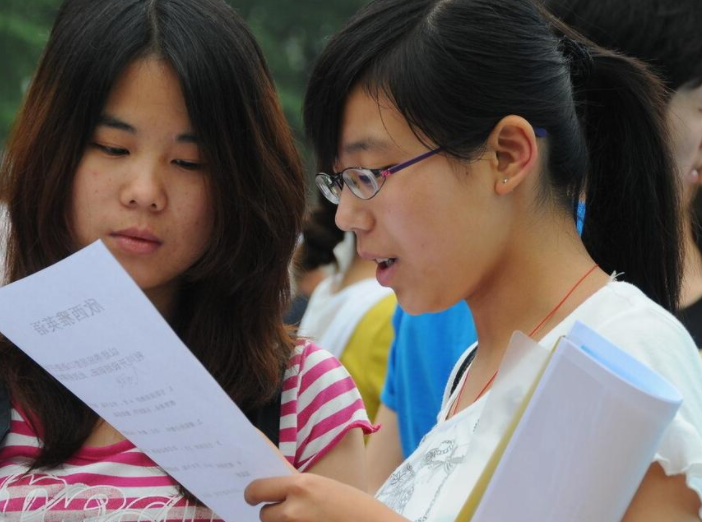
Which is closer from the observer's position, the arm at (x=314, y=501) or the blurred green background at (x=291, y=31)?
the arm at (x=314, y=501)

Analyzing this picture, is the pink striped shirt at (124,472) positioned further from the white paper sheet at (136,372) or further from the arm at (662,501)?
the arm at (662,501)

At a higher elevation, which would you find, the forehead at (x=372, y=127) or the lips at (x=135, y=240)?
the forehead at (x=372, y=127)

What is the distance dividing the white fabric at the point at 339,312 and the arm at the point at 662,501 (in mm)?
1916

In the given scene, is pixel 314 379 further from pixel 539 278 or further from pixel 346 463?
pixel 539 278

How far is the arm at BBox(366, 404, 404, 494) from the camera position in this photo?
2729mm

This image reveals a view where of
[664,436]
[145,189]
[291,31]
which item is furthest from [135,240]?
[291,31]

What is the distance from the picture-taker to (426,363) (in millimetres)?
2660

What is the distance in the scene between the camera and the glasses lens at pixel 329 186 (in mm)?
1859

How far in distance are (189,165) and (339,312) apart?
161 cm

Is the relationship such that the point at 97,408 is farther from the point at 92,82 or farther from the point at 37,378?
the point at 92,82

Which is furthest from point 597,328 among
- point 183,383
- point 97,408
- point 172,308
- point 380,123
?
point 172,308

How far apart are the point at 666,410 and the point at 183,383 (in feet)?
1.96

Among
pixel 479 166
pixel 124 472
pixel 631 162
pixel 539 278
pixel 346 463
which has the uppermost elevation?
pixel 631 162

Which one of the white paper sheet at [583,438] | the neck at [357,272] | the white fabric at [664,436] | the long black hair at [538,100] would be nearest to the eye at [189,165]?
the long black hair at [538,100]
